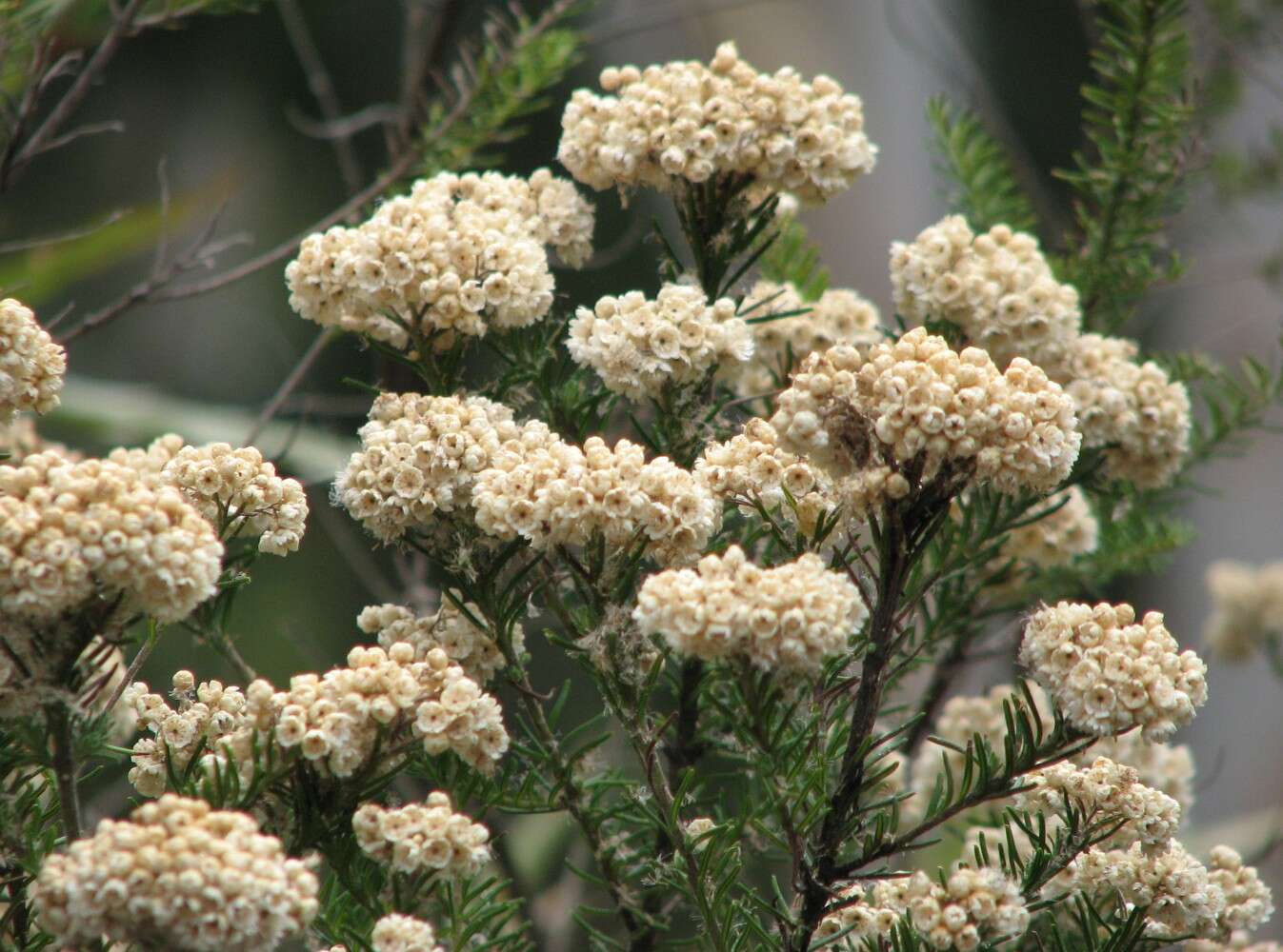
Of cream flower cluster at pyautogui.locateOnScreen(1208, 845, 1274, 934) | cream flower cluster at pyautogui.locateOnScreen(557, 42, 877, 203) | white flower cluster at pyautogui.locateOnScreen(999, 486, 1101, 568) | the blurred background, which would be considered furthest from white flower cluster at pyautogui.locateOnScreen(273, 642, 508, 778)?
the blurred background

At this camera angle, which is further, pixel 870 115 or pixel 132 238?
pixel 870 115

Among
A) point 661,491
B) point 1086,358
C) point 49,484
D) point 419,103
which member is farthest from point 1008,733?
point 419,103

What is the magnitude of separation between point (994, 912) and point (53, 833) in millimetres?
672

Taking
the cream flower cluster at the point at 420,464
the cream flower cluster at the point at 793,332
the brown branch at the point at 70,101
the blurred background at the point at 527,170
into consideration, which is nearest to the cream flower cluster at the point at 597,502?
the cream flower cluster at the point at 420,464

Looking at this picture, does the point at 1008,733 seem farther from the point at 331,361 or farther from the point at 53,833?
the point at 331,361

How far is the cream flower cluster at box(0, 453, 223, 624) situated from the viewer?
2.72 feet

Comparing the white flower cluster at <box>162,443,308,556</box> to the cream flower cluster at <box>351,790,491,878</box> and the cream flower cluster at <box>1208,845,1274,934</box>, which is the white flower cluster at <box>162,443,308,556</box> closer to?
the cream flower cluster at <box>351,790,491,878</box>

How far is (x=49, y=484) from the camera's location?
2.88 feet

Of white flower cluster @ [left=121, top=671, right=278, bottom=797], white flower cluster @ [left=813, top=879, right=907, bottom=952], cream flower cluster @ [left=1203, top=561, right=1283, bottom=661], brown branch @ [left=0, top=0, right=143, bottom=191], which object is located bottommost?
white flower cluster @ [left=813, top=879, right=907, bottom=952]

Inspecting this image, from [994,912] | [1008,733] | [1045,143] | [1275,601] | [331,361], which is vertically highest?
[331,361]

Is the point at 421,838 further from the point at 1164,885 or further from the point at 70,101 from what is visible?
the point at 70,101

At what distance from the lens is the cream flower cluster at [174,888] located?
0.77 metres

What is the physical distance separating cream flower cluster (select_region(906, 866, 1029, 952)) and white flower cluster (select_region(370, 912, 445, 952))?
345 millimetres

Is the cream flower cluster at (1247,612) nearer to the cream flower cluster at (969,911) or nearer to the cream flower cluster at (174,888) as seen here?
the cream flower cluster at (969,911)
